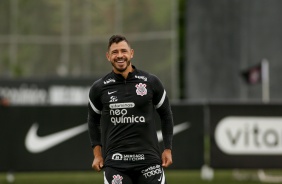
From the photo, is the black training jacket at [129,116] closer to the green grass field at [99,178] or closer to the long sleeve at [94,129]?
the long sleeve at [94,129]

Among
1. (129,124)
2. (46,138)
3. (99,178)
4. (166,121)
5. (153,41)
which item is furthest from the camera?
(153,41)

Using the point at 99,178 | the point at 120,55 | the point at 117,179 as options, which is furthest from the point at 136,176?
the point at 99,178

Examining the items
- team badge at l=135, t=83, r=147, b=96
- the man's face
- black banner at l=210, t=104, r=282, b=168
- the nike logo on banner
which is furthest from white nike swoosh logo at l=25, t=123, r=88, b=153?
the man's face

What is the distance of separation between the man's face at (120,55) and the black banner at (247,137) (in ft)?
28.7

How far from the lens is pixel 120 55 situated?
851 cm

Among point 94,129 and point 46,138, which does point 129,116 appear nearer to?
point 94,129

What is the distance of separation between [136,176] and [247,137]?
339 inches

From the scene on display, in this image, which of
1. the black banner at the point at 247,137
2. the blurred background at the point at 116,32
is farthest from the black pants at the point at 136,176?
the blurred background at the point at 116,32

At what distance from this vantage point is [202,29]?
133 ft

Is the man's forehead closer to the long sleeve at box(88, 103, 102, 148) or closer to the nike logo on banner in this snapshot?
the long sleeve at box(88, 103, 102, 148)

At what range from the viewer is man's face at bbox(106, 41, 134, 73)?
8.51 m

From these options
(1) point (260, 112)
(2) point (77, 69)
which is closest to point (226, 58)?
(2) point (77, 69)

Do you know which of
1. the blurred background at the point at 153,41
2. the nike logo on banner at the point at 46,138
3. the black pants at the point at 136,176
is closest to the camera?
the black pants at the point at 136,176

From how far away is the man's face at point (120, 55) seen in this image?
27.9 feet
